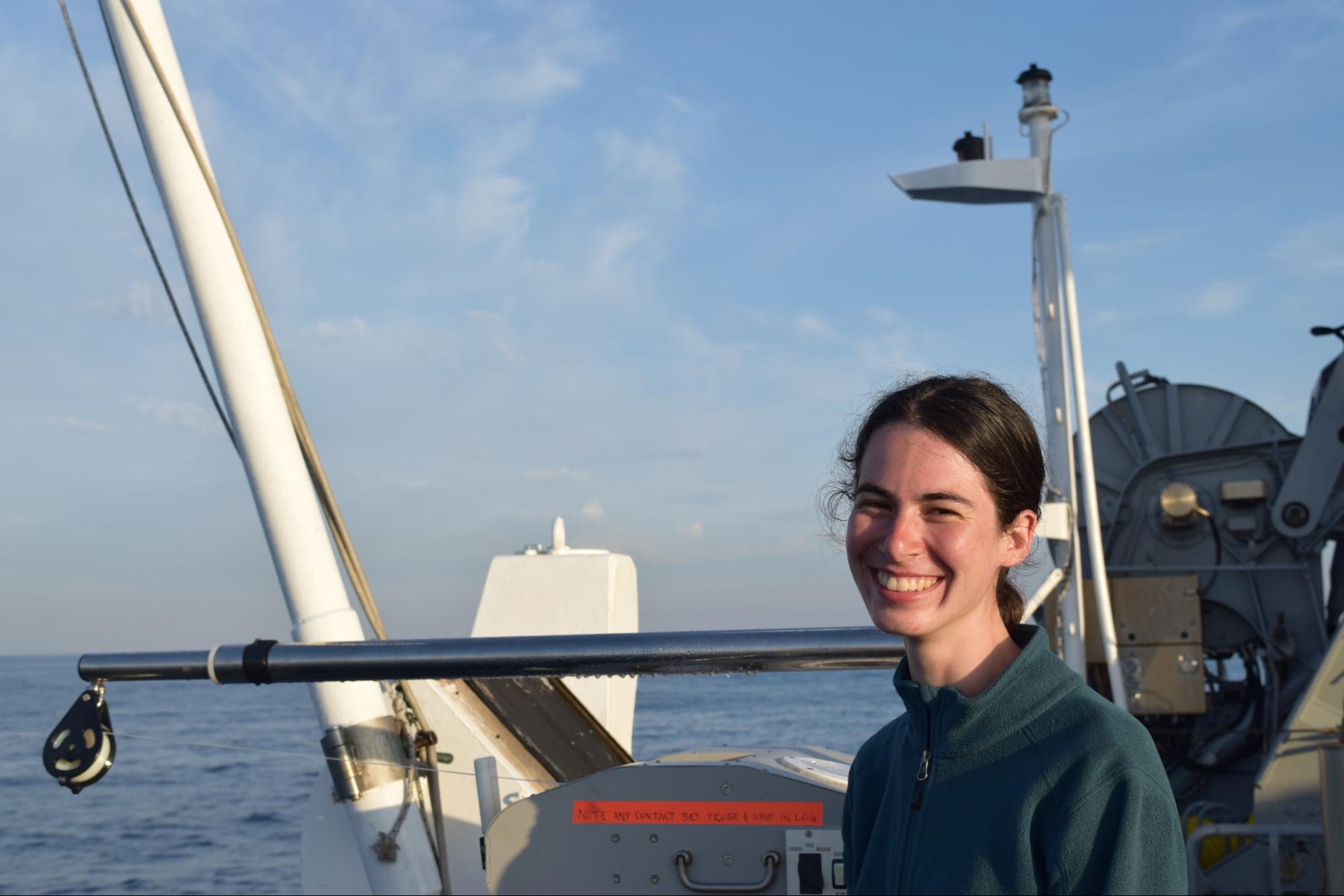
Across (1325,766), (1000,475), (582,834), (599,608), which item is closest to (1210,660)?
(599,608)

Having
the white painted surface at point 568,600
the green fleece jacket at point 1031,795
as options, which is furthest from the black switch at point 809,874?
the white painted surface at point 568,600

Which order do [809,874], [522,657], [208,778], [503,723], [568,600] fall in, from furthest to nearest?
[208,778] < [568,600] < [503,723] < [522,657] < [809,874]

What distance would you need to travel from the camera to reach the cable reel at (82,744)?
2.57 metres

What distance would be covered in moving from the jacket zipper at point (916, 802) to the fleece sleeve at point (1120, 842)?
0.17 meters

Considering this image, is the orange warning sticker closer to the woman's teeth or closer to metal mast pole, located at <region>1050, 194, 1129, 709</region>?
the woman's teeth

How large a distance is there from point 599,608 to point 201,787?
21.5 m

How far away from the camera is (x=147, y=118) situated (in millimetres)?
3590

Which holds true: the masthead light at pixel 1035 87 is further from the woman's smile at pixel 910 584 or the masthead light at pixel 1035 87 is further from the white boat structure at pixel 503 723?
the woman's smile at pixel 910 584

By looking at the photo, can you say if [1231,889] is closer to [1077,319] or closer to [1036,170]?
[1077,319]

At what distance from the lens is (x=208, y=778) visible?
81.1 feet

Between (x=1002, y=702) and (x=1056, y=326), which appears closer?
(x=1002, y=702)

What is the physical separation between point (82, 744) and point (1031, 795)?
2.15m

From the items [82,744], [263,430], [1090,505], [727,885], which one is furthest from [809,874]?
[1090,505]

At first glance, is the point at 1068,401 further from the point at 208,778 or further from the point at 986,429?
the point at 208,778
